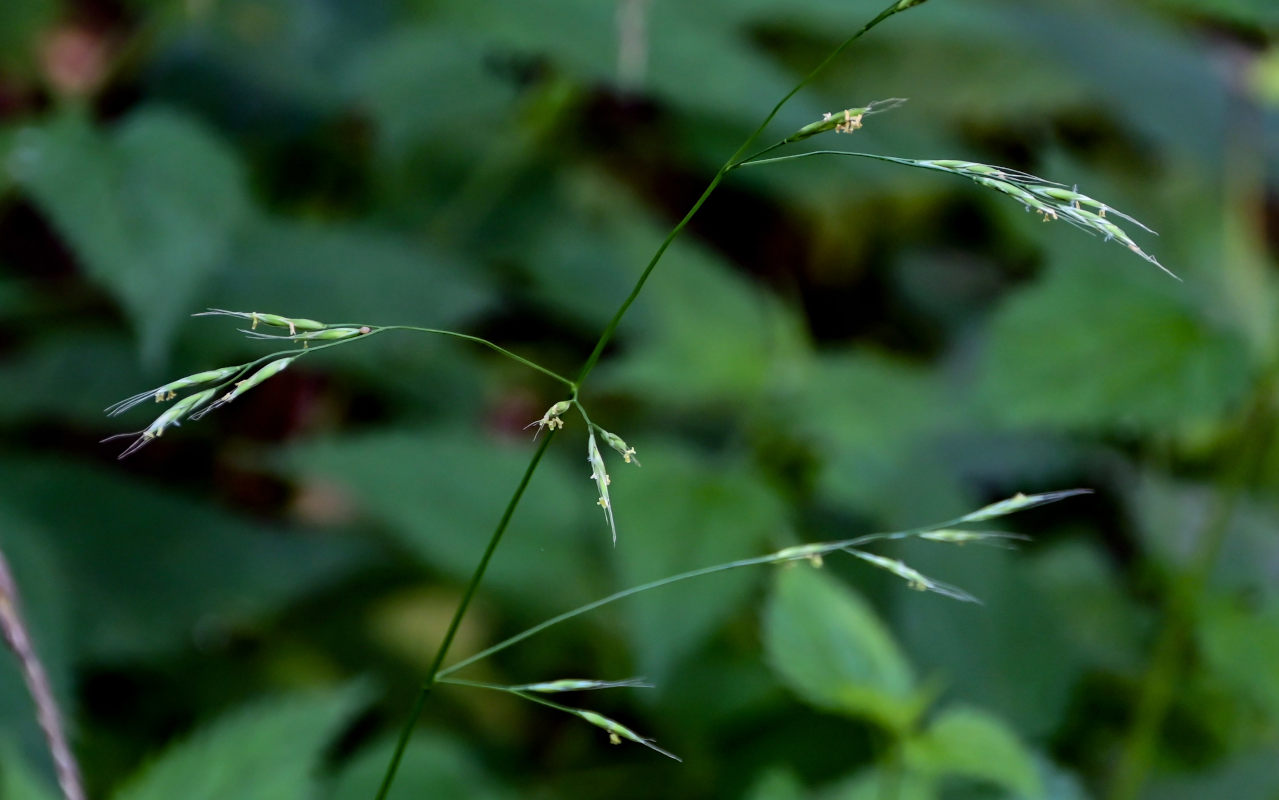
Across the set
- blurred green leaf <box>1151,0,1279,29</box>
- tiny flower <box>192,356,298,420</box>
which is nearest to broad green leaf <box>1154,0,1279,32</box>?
blurred green leaf <box>1151,0,1279,29</box>

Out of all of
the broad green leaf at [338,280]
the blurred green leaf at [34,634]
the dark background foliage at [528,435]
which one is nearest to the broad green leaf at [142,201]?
the dark background foliage at [528,435]

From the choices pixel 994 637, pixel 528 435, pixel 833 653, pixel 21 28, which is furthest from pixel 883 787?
pixel 21 28

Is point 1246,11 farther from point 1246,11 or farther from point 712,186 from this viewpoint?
point 712,186

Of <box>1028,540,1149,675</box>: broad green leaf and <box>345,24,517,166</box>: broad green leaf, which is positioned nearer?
<box>1028,540,1149,675</box>: broad green leaf

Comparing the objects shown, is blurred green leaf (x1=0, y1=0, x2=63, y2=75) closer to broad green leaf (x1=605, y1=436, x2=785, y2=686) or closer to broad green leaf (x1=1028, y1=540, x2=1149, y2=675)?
broad green leaf (x1=605, y1=436, x2=785, y2=686)

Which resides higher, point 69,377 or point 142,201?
point 142,201

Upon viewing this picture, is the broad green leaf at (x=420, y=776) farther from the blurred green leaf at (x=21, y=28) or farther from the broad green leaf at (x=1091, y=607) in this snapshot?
the blurred green leaf at (x=21, y=28)
